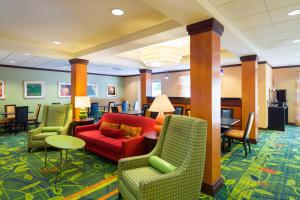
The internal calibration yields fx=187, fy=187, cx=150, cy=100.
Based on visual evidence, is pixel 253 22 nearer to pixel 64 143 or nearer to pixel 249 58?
pixel 249 58

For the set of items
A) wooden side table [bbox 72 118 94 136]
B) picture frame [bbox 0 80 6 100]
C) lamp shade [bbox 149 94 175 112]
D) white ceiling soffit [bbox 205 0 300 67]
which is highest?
white ceiling soffit [bbox 205 0 300 67]

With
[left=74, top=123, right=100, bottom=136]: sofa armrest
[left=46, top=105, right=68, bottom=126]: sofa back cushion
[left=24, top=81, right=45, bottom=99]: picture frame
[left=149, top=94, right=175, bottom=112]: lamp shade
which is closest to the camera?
[left=149, top=94, right=175, bottom=112]: lamp shade

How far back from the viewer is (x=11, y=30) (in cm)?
362

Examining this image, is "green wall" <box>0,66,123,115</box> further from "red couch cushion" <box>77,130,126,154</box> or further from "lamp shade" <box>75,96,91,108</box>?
"red couch cushion" <box>77,130,126,154</box>

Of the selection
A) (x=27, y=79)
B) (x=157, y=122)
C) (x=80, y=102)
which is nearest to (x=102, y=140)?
(x=157, y=122)

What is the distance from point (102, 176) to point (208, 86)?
2187 mm

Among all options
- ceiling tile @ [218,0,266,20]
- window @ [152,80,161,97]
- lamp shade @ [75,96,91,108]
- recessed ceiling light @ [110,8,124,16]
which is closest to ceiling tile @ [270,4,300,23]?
ceiling tile @ [218,0,266,20]

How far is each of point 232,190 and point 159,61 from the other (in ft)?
10.1

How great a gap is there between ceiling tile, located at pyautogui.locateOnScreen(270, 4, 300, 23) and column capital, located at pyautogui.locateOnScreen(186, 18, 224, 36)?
0.74 m

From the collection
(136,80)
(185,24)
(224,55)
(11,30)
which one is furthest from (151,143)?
(136,80)

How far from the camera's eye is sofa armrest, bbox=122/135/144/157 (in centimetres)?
320

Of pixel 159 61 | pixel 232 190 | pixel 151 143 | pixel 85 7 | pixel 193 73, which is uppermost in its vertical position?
pixel 85 7

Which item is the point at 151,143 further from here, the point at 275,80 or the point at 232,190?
the point at 275,80

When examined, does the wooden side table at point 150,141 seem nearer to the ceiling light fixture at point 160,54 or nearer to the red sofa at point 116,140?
the red sofa at point 116,140
